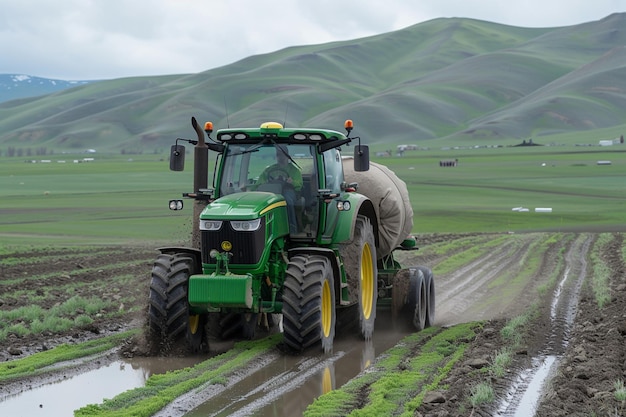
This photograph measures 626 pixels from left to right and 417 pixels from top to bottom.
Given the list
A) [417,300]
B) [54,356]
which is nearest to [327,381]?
[54,356]

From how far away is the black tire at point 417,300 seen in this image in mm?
15195

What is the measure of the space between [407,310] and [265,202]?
13.5ft

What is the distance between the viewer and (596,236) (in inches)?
1283

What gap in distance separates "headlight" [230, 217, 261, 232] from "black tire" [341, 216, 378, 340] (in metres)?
1.87

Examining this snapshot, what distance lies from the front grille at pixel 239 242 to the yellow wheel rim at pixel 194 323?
1057 millimetres

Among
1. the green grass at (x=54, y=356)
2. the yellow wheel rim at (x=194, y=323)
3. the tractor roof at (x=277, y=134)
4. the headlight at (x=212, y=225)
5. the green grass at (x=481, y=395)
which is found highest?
the tractor roof at (x=277, y=134)

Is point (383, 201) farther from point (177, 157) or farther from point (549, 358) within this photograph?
point (549, 358)

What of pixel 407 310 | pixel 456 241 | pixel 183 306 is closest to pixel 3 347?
pixel 183 306

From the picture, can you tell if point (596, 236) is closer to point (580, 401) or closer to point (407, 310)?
point (407, 310)

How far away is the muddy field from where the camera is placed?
9.50 m

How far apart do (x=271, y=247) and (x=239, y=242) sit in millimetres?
781

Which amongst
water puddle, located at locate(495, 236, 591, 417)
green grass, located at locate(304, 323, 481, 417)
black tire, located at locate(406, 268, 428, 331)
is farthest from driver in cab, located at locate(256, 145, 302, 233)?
water puddle, located at locate(495, 236, 591, 417)

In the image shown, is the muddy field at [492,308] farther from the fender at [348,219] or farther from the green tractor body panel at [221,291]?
the fender at [348,219]

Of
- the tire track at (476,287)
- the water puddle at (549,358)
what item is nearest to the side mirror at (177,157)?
the water puddle at (549,358)
